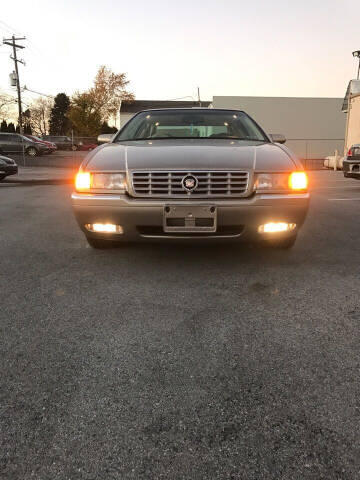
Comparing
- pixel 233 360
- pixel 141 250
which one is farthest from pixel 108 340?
pixel 141 250

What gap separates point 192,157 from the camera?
3129 millimetres

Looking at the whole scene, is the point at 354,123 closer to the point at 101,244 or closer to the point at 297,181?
the point at 297,181

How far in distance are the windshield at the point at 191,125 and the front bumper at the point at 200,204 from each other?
1.35 meters

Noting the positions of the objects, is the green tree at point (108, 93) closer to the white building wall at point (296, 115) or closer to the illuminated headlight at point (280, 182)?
the white building wall at point (296, 115)

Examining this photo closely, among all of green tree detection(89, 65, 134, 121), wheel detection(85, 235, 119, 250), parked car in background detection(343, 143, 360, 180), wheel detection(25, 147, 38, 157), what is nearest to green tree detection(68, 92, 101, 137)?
green tree detection(89, 65, 134, 121)

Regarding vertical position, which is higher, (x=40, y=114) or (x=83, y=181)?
(x=40, y=114)

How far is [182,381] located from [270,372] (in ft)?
1.34

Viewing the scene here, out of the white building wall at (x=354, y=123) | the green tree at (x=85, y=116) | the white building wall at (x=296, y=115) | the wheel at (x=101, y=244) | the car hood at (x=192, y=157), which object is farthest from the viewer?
the green tree at (x=85, y=116)

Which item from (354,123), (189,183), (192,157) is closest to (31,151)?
(354,123)

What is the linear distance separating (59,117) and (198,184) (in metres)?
87.2

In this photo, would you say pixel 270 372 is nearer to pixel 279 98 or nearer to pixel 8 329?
pixel 8 329

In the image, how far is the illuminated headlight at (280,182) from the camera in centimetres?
309

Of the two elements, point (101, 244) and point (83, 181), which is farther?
point (101, 244)

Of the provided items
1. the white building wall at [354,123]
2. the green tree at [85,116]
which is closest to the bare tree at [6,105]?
the green tree at [85,116]
